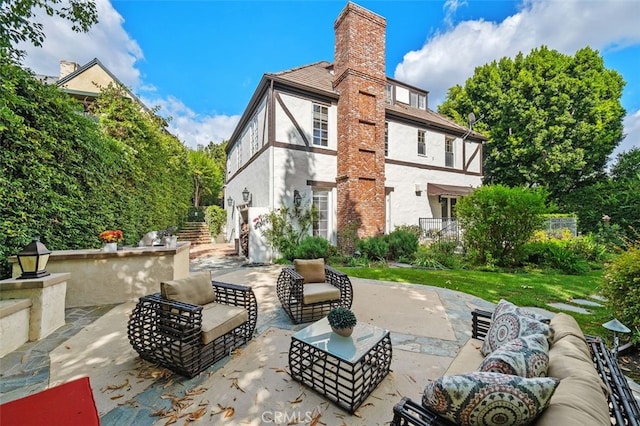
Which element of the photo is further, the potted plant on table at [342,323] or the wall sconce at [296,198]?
the wall sconce at [296,198]

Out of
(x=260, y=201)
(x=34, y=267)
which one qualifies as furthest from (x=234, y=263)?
(x=34, y=267)

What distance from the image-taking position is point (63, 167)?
16.1 ft

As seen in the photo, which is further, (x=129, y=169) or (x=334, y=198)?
(x=334, y=198)

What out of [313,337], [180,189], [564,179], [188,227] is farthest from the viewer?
[564,179]

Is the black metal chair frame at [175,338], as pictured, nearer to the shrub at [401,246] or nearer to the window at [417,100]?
the shrub at [401,246]

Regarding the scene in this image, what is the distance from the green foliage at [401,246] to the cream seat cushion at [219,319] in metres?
7.68

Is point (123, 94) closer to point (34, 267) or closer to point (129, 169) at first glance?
point (129, 169)

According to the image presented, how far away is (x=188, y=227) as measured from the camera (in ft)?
56.3

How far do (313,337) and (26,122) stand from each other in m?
5.72

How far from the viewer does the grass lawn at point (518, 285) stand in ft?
16.4

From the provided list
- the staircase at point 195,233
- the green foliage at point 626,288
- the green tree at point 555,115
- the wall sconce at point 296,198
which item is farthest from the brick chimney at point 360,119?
the green tree at point 555,115

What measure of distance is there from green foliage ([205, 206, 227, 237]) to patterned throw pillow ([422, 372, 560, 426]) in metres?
18.1

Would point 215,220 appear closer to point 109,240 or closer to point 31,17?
point 109,240

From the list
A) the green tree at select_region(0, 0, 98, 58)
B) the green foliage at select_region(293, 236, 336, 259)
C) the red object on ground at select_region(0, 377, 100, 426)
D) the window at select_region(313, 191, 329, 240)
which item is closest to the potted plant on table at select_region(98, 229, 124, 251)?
the green tree at select_region(0, 0, 98, 58)
